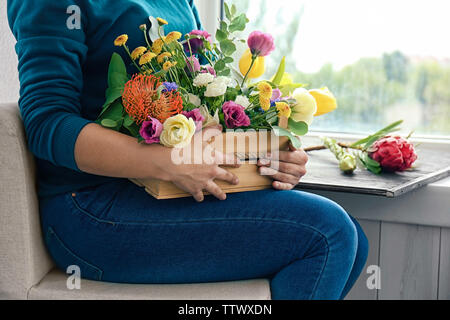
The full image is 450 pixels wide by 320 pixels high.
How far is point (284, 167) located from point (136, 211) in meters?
0.31

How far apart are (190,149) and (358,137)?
1.07m

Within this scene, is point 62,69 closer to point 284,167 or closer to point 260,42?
point 260,42

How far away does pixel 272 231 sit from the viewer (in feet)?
2.73

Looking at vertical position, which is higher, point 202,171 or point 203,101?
point 203,101

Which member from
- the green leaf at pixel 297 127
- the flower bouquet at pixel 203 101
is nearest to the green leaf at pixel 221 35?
the flower bouquet at pixel 203 101

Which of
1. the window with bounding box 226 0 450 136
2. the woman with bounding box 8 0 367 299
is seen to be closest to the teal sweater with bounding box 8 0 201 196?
the woman with bounding box 8 0 367 299

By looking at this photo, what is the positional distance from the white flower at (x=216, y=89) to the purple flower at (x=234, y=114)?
1.1 inches

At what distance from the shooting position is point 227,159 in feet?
2.79

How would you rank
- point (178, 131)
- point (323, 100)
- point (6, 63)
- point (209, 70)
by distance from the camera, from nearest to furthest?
point (178, 131) → point (209, 70) → point (323, 100) → point (6, 63)

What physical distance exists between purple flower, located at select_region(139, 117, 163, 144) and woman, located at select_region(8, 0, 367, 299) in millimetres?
32

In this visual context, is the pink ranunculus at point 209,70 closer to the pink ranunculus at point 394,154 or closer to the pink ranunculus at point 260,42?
the pink ranunculus at point 260,42

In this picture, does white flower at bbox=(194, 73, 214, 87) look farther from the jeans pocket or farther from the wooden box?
the jeans pocket

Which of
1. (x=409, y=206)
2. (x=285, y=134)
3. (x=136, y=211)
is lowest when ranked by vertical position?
(x=409, y=206)

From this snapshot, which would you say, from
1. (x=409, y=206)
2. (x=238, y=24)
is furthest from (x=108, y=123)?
(x=409, y=206)
